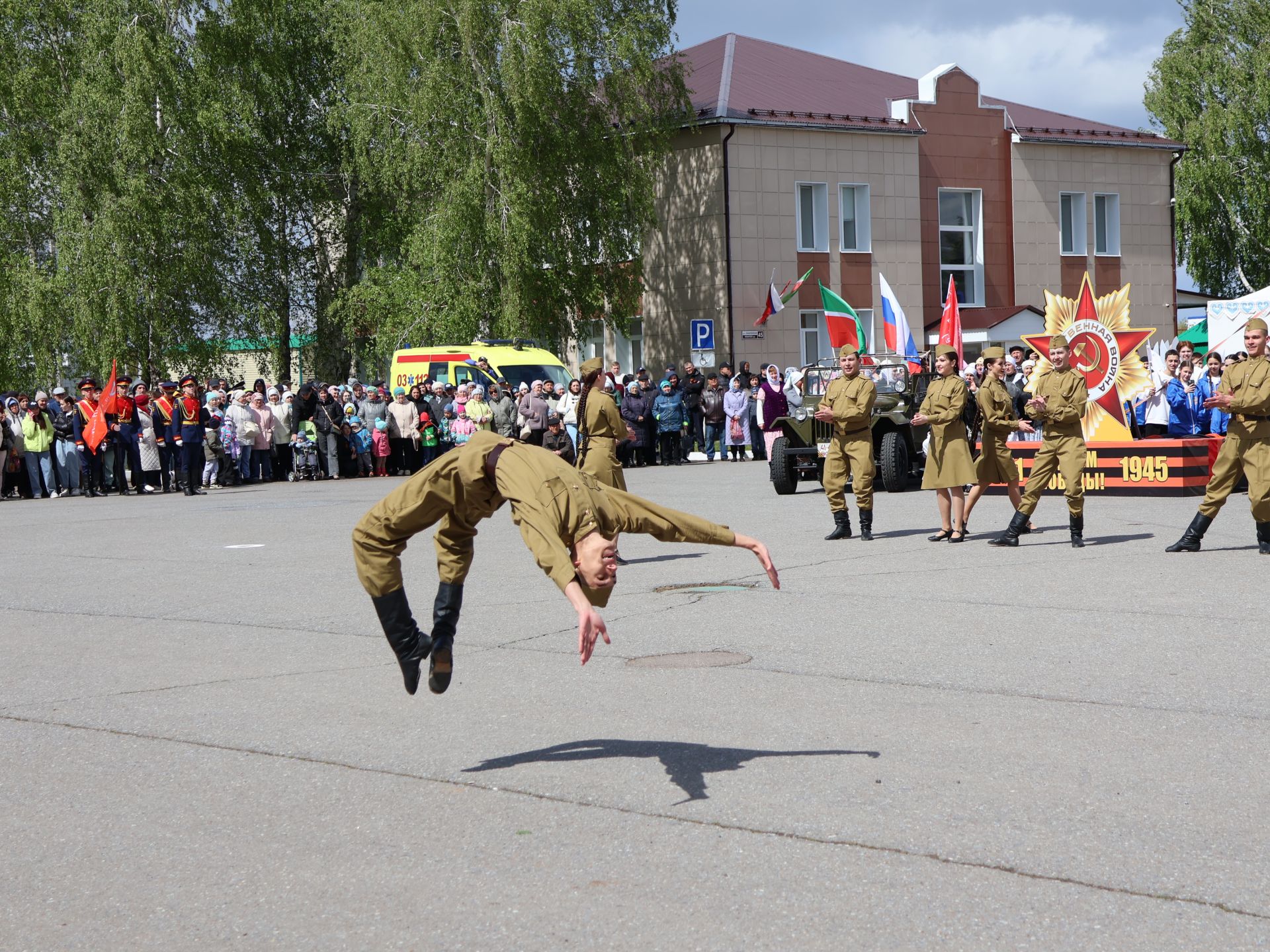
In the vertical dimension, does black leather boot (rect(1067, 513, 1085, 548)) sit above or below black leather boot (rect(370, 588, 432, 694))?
below

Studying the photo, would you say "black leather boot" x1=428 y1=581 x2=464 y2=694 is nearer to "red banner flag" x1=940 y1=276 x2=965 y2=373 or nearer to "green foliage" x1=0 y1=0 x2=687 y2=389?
"red banner flag" x1=940 y1=276 x2=965 y2=373

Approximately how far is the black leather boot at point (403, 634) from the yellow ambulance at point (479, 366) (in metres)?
24.6

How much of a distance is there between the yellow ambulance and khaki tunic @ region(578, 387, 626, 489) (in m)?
17.4

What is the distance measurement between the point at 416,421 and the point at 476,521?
2306 centimetres

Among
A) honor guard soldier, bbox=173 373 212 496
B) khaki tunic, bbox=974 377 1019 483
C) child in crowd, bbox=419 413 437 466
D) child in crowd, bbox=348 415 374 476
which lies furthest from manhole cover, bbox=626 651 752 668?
child in crowd, bbox=348 415 374 476

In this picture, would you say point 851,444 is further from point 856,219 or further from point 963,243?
point 963,243

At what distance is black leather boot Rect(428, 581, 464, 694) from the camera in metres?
6.30

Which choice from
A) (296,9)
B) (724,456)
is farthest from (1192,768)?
(296,9)

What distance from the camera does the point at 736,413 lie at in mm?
31250

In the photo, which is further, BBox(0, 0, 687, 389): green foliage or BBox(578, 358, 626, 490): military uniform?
BBox(0, 0, 687, 389): green foliage

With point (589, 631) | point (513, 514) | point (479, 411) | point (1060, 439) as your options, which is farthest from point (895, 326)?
point (589, 631)

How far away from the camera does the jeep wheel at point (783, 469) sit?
21094mm

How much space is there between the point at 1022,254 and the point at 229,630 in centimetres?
3832

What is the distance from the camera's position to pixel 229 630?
1000cm
